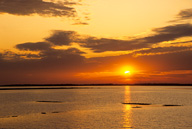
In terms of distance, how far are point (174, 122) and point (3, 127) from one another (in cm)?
2738

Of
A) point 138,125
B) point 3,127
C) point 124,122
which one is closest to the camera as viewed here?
point 3,127

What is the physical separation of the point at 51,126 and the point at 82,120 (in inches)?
287

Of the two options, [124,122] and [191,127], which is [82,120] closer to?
[124,122]

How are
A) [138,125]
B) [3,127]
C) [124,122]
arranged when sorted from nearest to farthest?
[3,127] < [138,125] < [124,122]

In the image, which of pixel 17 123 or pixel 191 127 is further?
pixel 17 123

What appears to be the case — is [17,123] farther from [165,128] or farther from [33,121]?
[165,128]

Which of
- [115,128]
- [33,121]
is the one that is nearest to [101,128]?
[115,128]

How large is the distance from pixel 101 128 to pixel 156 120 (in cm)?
1182

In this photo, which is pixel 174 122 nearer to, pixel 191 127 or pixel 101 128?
pixel 191 127

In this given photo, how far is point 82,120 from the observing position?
147 ft

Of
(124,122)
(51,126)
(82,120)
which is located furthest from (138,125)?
(51,126)

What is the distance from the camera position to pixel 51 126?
39.0 metres

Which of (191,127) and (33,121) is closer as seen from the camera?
(191,127)

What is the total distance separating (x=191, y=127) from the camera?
37719 millimetres
